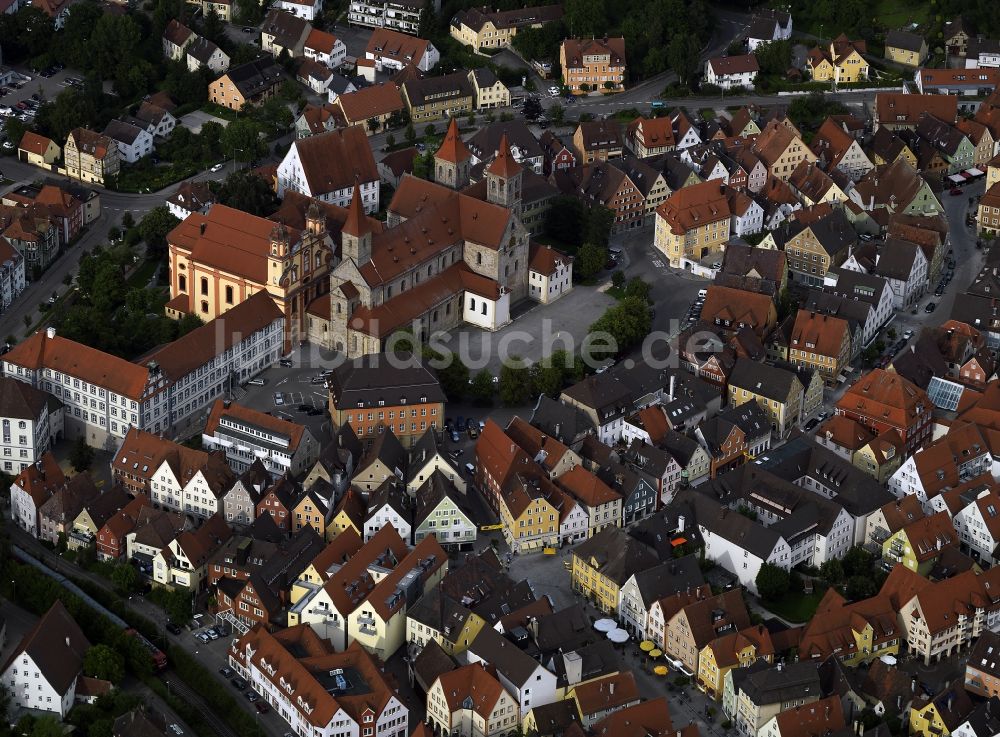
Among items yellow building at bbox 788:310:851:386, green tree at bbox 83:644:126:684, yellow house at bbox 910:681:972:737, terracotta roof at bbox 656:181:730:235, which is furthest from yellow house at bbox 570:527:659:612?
terracotta roof at bbox 656:181:730:235

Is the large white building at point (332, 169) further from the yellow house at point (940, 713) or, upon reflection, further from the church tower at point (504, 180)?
the yellow house at point (940, 713)

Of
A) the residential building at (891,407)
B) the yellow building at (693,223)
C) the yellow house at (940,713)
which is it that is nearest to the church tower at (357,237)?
the yellow building at (693,223)

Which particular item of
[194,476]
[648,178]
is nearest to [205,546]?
[194,476]

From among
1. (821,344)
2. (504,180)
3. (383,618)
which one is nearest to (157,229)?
(504,180)

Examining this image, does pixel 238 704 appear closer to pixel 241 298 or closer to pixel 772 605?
pixel 772 605

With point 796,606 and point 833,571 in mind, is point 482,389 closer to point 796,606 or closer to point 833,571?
point 833,571
